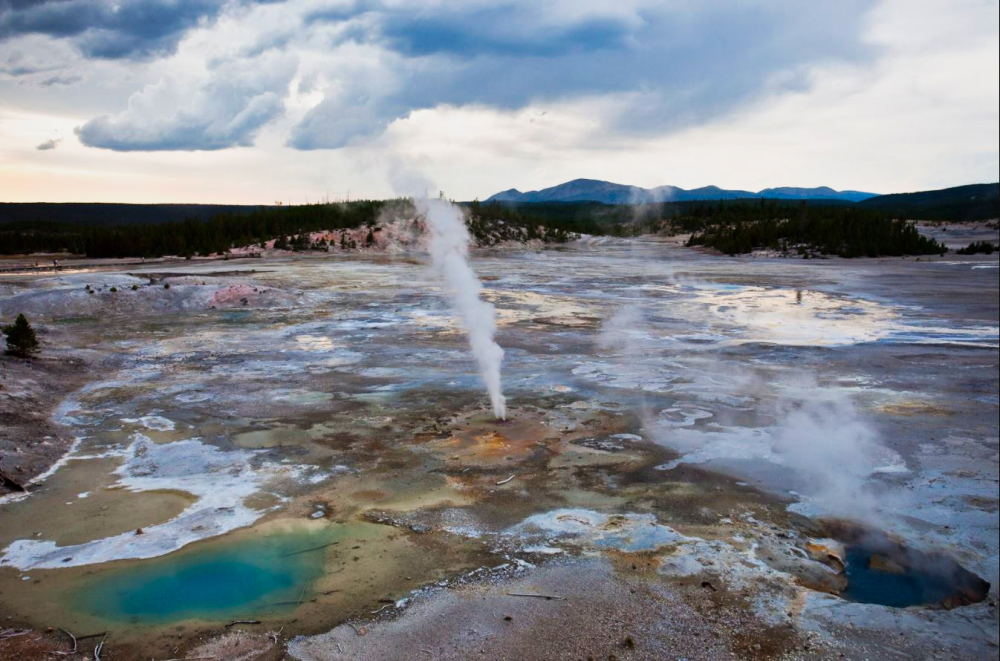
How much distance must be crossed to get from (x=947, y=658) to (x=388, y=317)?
15040 mm

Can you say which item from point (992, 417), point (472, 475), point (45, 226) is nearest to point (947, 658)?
point (472, 475)

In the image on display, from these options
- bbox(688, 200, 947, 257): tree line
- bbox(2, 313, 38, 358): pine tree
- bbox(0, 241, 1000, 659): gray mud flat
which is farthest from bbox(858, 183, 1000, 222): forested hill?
bbox(2, 313, 38, 358): pine tree

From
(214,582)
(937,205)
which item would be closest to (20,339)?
(214,582)

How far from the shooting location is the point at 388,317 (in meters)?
17.7

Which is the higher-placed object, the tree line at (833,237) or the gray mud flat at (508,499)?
the tree line at (833,237)

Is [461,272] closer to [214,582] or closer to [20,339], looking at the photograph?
[214,582]

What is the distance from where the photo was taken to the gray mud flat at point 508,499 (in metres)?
4.19

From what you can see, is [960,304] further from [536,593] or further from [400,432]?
[536,593]

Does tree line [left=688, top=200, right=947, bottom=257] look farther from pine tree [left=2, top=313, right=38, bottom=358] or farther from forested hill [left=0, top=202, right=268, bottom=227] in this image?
forested hill [left=0, top=202, right=268, bottom=227]

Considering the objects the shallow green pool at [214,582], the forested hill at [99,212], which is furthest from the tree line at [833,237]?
the forested hill at [99,212]

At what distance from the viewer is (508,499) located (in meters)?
6.04

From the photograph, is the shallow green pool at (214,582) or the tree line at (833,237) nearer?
the shallow green pool at (214,582)

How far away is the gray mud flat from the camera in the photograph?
165 inches

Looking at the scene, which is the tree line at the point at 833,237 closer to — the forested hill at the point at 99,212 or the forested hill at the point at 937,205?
the forested hill at the point at 937,205
